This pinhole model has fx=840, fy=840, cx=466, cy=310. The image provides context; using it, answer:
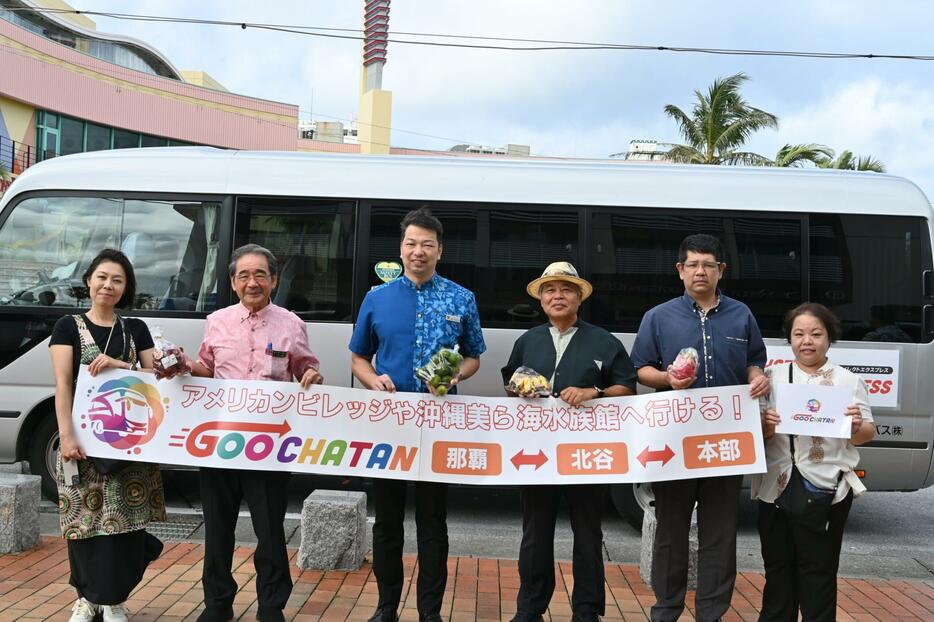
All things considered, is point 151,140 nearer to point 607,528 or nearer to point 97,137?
point 97,137

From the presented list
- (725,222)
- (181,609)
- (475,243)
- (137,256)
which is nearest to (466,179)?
(475,243)

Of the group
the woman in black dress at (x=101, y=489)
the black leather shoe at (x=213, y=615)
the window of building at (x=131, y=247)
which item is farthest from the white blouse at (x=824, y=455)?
the window of building at (x=131, y=247)

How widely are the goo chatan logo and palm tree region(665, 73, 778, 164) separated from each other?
2484 centimetres

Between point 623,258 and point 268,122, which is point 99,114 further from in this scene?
point 623,258

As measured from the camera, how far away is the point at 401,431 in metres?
4.53

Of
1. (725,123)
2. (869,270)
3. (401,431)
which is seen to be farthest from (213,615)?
(725,123)

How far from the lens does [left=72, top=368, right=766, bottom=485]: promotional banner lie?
4.35m

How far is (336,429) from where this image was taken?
461 centimetres

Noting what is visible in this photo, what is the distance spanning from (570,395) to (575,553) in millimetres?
Result: 847

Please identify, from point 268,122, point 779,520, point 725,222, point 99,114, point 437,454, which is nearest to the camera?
point 779,520

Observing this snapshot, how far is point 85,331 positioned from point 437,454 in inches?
75.2

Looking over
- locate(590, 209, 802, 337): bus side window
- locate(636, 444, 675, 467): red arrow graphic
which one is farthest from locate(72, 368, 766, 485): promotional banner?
locate(590, 209, 802, 337): bus side window

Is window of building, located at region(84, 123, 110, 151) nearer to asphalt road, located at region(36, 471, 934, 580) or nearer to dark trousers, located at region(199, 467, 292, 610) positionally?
asphalt road, located at region(36, 471, 934, 580)

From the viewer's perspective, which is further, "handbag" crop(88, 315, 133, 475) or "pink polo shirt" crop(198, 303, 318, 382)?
"pink polo shirt" crop(198, 303, 318, 382)
